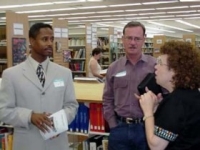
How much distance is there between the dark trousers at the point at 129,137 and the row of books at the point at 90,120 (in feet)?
2.31

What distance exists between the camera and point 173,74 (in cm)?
167

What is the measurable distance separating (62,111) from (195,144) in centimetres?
96

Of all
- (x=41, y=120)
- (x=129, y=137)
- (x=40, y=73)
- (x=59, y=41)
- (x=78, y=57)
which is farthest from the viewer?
(x=78, y=57)

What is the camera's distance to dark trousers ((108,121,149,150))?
242cm

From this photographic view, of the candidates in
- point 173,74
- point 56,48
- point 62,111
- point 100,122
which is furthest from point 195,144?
point 56,48

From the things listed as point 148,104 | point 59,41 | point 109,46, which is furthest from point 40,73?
point 109,46

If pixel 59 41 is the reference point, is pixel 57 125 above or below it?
below

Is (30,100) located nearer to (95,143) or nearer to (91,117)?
(91,117)

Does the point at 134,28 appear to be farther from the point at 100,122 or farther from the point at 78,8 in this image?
the point at 78,8

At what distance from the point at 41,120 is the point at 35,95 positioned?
18 centimetres

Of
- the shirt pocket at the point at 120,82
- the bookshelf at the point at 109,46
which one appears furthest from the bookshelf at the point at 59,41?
the shirt pocket at the point at 120,82

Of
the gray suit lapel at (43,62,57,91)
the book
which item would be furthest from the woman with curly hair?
the gray suit lapel at (43,62,57,91)

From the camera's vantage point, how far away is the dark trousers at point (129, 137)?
242 centimetres

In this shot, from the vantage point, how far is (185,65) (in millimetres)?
1640
